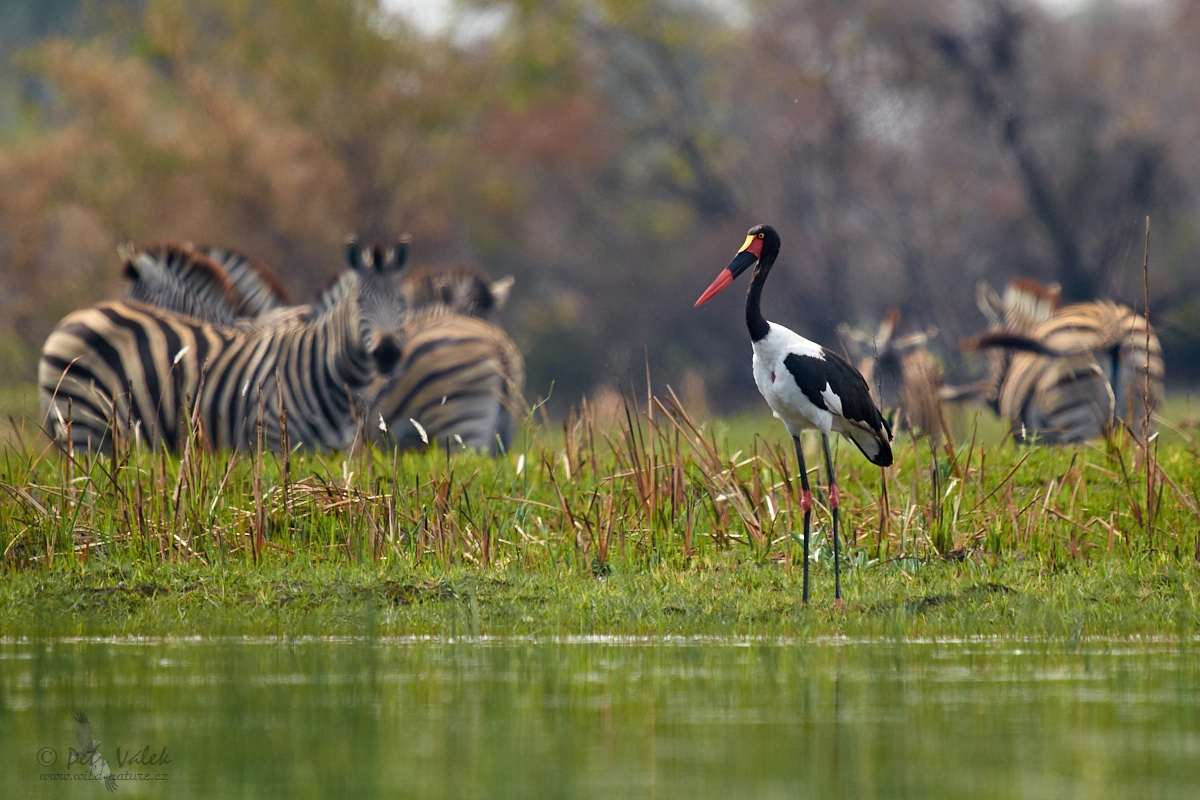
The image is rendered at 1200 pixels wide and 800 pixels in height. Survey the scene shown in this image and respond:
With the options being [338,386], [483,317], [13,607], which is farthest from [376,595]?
[483,317]

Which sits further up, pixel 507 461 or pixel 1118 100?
pixel 1118 100

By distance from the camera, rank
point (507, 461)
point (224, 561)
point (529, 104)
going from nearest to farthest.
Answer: point (224, 561) < point (507, 461) < point (529, 104)

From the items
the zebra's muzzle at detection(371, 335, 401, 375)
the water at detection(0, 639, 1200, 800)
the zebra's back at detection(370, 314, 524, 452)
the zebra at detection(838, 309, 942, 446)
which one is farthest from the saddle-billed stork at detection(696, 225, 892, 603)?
the zebra's back at detection(370, 314, 524, 452)

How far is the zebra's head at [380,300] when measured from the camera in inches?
502

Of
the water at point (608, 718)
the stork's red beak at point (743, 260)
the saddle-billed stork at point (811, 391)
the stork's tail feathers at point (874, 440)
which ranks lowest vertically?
the water at point (608, 718)

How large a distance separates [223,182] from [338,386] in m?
18.7

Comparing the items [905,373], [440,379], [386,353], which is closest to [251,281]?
[440,379]

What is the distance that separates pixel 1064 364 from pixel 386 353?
585 centimetres

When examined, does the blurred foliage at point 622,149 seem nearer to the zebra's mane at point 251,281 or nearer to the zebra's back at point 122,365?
the zebra's mane at point 251,281

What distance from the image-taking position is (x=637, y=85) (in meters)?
35.9

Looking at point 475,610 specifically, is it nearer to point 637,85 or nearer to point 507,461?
point 507,461

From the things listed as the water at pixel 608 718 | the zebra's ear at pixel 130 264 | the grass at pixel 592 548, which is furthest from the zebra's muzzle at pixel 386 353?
the water at pixel 608 718

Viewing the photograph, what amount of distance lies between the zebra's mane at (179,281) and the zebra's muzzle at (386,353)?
206cm

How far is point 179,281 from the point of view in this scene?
1397 cm
